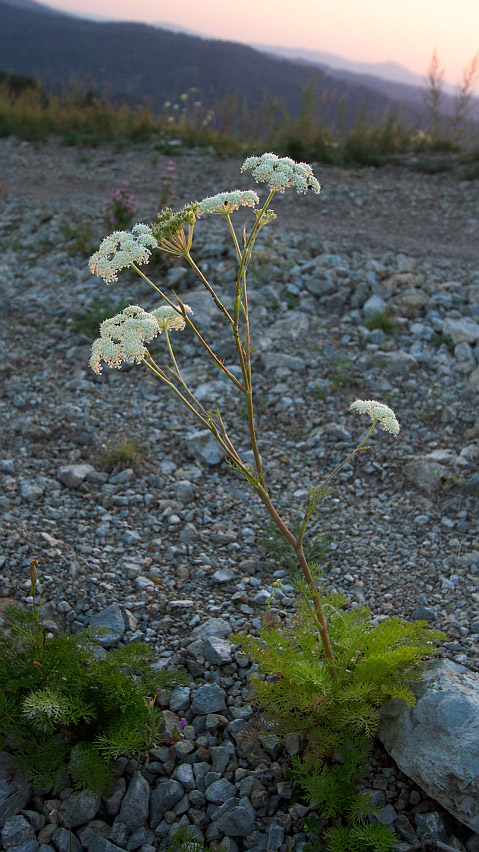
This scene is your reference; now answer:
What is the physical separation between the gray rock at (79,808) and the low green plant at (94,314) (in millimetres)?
5116

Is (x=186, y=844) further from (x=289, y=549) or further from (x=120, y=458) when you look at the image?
(x=120, y=458)

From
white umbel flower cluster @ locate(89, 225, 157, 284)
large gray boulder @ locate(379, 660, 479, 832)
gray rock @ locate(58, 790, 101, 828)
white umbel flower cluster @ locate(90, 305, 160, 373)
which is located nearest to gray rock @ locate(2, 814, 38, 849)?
gray rock @ locate(58, 790, 101, 828)

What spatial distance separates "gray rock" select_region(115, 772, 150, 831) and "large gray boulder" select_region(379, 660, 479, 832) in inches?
45.0

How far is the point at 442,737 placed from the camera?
2.75m

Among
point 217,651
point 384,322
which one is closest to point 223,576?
point 217,651

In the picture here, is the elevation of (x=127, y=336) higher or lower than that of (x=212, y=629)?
higher

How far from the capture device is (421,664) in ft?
10.2

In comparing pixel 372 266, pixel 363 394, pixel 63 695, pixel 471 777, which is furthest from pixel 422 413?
pixel 63 695

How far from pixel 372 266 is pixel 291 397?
275 cm

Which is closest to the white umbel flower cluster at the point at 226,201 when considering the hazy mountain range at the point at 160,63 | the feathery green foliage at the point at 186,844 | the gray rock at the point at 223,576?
the gray rock at the point at 223,576

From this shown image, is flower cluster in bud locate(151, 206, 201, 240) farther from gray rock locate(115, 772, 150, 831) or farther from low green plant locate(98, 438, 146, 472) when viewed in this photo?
low green plant locate(98, 438, 146, 472)

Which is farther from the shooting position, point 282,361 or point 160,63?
point 160,63

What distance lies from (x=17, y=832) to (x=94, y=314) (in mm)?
5556

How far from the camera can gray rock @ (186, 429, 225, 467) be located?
545 centimetres
